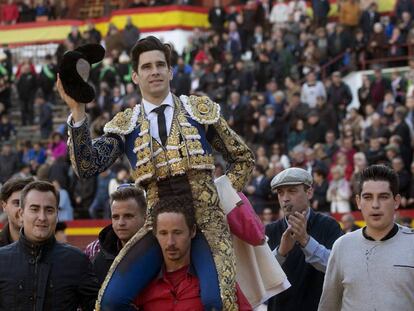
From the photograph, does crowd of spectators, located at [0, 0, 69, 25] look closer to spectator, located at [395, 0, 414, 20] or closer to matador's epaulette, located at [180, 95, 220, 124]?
spectator, located at [395, 0, 414, 20]

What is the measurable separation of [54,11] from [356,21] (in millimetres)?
10915

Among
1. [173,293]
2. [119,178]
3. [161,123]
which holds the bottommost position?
[173,293]

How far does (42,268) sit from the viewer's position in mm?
7078

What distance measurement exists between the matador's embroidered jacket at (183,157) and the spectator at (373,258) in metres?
0.63

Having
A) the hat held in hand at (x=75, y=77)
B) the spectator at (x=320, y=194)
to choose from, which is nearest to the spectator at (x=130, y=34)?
the spectator at (x=320, y=194)

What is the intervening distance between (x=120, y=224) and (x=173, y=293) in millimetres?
1327

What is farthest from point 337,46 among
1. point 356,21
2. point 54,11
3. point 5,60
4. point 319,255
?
point 319,255

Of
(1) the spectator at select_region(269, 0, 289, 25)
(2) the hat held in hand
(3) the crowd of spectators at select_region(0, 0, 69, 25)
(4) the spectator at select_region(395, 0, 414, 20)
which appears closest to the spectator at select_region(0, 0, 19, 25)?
(3) the crowd of spectators at select_region(0, 0, 69, 25)

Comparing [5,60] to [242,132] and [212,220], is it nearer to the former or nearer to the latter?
[242,132]

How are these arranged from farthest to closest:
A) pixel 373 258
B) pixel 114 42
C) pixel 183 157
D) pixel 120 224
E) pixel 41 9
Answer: pixel 41 9 < pixel 114 42 < pixel 120 224 < pixel 183 157 < pixel 373 258

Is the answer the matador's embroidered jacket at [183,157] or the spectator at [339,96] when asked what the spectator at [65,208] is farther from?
the matador's embroidered jacket at [183,157]

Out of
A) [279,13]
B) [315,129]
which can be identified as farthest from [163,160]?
[279,13]

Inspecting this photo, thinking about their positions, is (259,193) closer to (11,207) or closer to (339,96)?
(339,96)

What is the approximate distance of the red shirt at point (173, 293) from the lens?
681cm
